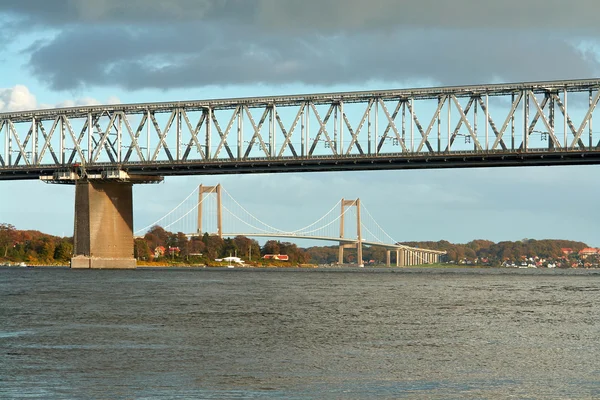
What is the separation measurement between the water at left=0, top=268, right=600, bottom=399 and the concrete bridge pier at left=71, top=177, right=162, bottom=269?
54.6m

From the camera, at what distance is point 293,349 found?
100.0 feet

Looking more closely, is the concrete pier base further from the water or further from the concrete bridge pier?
the water

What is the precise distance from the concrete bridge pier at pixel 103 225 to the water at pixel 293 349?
179 feet

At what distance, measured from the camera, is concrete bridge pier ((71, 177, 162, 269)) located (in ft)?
355

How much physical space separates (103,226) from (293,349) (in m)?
80.8

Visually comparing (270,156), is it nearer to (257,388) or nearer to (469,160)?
(469,160)

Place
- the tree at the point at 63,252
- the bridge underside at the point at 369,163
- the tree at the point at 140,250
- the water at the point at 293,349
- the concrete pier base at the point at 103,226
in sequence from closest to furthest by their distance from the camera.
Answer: the water at the point at 293,349
the bridge underside at the point at 369,163
the concrete pier base at the point at 103,226
the tree at the point at 63,252
the tree at the point at 140,250

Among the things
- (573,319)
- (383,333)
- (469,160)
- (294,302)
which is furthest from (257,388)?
(469,160)

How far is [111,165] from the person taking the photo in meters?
115

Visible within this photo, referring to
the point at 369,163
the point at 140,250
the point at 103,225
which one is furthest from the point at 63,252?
the point at 369,163

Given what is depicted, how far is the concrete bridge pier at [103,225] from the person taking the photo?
108062mm

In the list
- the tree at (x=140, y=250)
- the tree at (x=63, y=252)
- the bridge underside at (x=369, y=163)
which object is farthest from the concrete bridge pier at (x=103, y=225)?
the tree at (x=140, y=250)

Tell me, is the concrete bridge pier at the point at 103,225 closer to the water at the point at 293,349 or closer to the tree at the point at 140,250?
the tree at the point at 140,250

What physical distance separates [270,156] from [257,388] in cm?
8479
